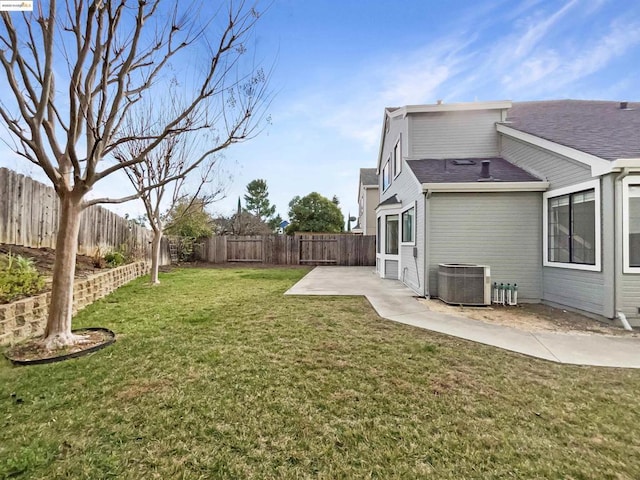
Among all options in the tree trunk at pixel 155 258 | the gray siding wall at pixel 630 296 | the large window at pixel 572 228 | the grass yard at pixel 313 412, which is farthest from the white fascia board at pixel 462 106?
the tree trunk at pixel 155 258

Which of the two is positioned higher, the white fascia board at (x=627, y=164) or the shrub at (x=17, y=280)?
the white fascia board at (x=627, y=164)

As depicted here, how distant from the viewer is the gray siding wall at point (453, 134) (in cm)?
919

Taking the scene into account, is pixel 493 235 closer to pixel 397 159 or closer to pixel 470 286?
pixel 470 286

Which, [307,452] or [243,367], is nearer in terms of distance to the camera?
[307,452]

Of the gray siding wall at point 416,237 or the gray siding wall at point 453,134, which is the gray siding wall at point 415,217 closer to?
the gray siding wall at point 416,237

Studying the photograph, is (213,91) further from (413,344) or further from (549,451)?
(549,451)

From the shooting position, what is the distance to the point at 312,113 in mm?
9961

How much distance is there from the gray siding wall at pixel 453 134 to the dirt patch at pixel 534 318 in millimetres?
4881

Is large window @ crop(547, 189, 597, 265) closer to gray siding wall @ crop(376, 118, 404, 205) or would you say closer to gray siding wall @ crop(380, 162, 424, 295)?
gray siding wall @ crop(380, 162, 424, 295)

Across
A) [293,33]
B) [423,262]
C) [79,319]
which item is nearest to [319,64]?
[293,33]

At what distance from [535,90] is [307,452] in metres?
13.9

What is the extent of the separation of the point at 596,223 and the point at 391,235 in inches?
222

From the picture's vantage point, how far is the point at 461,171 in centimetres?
798

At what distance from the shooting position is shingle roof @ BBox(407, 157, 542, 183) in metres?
7.27
